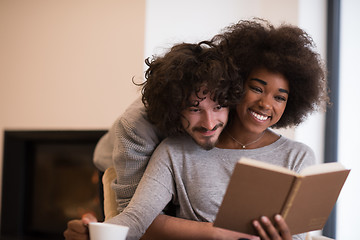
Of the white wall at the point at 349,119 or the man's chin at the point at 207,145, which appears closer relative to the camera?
the man's chin at the point at 207,145

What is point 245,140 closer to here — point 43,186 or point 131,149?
point 131,149

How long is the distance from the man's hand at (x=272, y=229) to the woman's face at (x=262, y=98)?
429 mm

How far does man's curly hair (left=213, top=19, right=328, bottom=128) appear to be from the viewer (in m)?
1.68

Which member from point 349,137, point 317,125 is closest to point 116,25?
point 317,125

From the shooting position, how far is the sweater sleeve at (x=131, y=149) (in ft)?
5.64

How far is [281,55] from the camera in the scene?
1.68 meters

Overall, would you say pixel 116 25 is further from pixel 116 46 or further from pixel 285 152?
pixel 285 152

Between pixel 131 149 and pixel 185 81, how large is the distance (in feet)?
1.13

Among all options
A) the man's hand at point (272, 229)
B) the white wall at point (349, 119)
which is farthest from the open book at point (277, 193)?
the white wall at point (349, 119)

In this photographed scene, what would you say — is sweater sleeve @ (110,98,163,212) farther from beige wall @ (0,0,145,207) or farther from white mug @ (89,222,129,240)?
beige wall @ (0,0,145,207)

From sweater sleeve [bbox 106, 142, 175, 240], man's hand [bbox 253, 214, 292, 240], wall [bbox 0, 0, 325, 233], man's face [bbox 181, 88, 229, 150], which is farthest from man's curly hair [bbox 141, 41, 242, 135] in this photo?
wall [bbox 0, 0, 325, 233]

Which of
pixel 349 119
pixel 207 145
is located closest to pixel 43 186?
pixel 349 119

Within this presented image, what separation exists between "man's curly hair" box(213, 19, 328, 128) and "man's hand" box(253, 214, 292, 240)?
20.8 inches

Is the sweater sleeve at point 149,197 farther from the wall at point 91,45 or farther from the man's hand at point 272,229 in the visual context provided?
the wall at point 91,45
